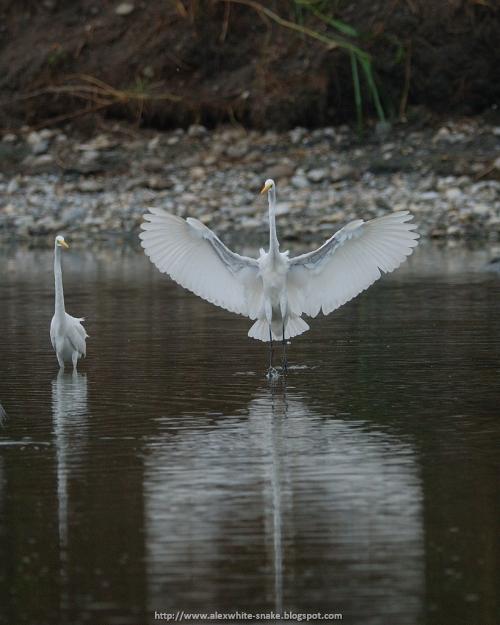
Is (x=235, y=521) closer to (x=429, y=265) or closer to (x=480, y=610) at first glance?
(x=480, y=610)

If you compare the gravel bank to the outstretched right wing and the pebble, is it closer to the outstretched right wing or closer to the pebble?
the pebble

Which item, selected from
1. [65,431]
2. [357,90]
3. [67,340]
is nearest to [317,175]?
[357,90]

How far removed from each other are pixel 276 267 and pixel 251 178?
14.8m

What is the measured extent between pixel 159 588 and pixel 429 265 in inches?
567

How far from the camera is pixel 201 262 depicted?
1207 cm

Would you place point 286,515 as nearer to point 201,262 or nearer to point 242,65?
point 201,262

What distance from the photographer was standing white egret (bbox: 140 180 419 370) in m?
11.8

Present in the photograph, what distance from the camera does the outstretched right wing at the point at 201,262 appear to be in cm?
1181

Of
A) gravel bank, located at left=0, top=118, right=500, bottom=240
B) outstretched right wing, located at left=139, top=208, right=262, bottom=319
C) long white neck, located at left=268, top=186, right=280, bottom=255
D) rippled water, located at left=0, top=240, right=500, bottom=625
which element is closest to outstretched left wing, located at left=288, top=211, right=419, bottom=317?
long white neck, located at left=268, top=186, right=280, bottom=255

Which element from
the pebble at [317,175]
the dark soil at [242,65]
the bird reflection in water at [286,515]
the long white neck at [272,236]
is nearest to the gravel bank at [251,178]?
the pebble at [317,175]

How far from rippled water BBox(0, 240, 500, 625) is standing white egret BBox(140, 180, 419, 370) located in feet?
1.45

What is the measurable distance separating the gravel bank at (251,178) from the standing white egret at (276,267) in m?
11.2

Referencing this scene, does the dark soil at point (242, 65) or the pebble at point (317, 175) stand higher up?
the dark soil at point (242, 65)

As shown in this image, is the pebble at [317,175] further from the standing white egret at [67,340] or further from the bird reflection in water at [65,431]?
the bird reflection in water at [65,431]
